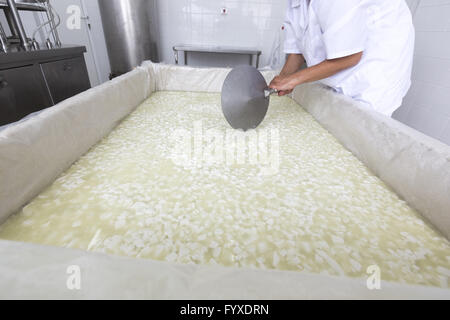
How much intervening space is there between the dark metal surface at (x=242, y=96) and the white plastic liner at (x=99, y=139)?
372 mm

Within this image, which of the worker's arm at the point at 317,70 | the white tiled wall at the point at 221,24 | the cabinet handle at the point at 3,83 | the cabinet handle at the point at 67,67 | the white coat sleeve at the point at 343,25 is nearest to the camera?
the white coat sleeve at the point at 343,25

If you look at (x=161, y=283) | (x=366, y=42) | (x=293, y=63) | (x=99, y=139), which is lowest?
(x=99, y=139)

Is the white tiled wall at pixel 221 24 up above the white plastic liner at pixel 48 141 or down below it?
above

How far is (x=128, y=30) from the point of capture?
9.12ft

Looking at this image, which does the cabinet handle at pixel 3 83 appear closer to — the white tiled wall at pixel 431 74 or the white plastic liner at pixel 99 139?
the white plastic liner at pixel 99 139

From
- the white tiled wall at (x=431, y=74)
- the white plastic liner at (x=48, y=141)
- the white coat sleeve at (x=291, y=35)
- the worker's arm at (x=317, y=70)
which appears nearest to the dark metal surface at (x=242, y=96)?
the worker's arm at (x=317, y=70)

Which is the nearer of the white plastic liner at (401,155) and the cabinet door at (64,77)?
the white plastic liner at (401,155)

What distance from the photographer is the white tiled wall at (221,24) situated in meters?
3.27

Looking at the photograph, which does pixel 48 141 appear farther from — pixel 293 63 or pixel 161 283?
pixel 293 63

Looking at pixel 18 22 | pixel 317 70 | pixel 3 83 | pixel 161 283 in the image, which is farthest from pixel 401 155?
pixel 18 22

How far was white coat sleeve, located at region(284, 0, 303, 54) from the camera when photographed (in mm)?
1306

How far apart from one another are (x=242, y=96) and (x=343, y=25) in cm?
50
